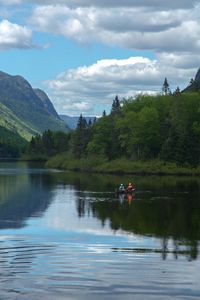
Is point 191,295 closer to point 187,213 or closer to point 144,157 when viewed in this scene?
point 187,213

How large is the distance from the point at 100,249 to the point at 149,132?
117 meters

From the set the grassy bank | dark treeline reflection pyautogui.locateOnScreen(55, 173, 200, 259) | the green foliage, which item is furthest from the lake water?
the green foliage

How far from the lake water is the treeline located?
6813 centimetres

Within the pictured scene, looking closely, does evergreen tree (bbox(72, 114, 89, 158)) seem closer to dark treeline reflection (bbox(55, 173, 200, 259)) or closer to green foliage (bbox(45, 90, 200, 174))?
green foliage (bbox(45, 90, 200, 174))

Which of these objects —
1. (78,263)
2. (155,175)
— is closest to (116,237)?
(78,263)

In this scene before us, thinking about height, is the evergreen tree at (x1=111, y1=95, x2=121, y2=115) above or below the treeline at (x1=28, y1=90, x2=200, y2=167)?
above

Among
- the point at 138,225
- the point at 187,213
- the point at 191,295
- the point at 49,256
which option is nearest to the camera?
the point at 191,295

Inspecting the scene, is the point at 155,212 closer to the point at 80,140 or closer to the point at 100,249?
the point at 100,249

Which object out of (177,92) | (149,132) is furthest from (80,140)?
(177,92)

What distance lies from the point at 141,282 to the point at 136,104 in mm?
142452

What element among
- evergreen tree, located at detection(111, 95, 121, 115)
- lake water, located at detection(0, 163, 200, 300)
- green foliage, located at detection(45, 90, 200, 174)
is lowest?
lake water, located at detection(0, 163, 200, 300)

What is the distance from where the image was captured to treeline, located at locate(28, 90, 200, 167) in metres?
137

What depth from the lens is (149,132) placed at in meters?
149

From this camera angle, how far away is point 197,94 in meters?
156
